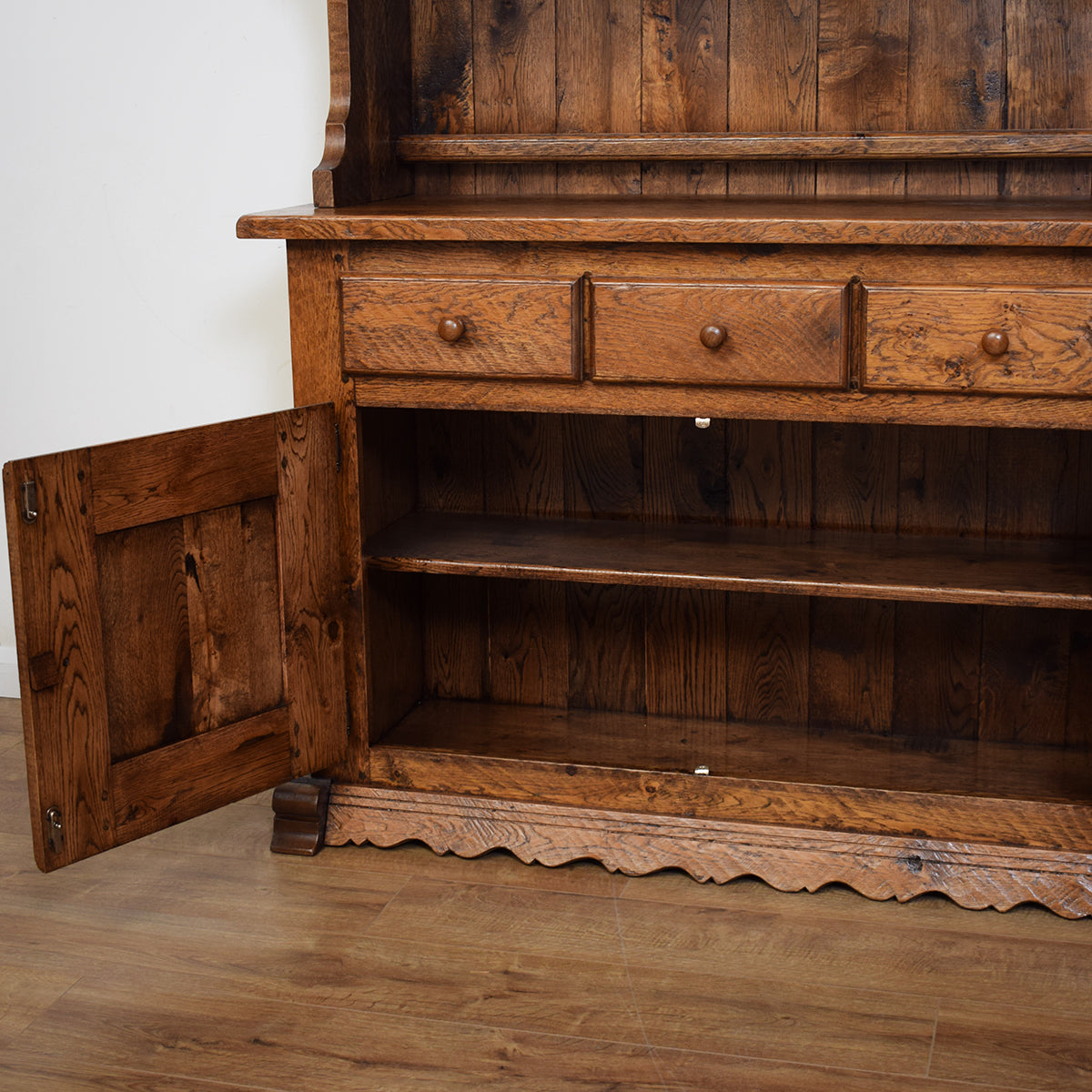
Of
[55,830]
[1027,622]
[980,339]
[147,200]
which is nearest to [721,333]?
[980,339]

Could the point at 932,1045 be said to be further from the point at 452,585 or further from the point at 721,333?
the point at 452,585

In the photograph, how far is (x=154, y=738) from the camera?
206 centimetres

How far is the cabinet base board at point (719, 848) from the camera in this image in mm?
2131

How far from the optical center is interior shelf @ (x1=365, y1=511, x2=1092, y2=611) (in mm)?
2137

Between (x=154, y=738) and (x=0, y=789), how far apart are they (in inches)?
28.4

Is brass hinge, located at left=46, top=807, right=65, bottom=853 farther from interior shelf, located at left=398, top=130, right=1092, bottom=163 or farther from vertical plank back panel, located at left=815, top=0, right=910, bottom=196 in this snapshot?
vertical plank back panel, located at left=815, top=0, right=910, bottom=196

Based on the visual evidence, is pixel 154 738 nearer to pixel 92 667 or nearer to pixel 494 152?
pixel 92 667

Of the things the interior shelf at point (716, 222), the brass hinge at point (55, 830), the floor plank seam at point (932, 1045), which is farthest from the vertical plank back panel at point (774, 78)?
the brass hinge at point (55, 830)

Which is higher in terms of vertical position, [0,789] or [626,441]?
[626,441]

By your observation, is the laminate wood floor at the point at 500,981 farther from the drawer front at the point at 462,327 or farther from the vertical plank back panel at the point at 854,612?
the drawer front at the point at 462,327

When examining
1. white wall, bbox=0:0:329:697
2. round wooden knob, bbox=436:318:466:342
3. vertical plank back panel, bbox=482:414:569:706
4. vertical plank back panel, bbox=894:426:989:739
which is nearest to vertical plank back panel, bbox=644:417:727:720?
vertical plank back panel, bbox=482:414:569:706

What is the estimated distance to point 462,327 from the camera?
2.09m

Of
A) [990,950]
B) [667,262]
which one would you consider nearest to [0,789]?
[667,262]

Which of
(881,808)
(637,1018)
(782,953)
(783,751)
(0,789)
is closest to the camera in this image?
(637,1018)
